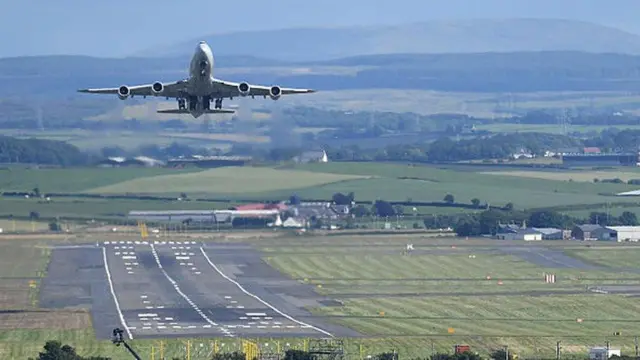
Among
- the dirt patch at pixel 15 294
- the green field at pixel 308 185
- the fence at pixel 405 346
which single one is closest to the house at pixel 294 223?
the green field at pixel 308 185

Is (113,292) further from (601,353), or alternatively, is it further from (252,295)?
(601,353)

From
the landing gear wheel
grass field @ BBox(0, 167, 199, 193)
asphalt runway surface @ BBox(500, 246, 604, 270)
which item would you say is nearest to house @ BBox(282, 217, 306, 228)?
grass field @ BBox(0, 167, 199, 193)

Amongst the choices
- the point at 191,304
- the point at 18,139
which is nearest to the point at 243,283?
the point at 191,304

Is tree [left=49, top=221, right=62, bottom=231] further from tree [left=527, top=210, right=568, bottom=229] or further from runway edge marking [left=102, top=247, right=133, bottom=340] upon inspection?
tree [left=527, top=210, right=568, bottom=229]

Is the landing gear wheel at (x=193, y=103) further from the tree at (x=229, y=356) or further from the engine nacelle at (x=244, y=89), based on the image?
the tree at (x=229, y=356)

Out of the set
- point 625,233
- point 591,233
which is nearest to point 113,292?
point 591,233

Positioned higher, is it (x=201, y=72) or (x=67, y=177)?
(x=201, y=72)
